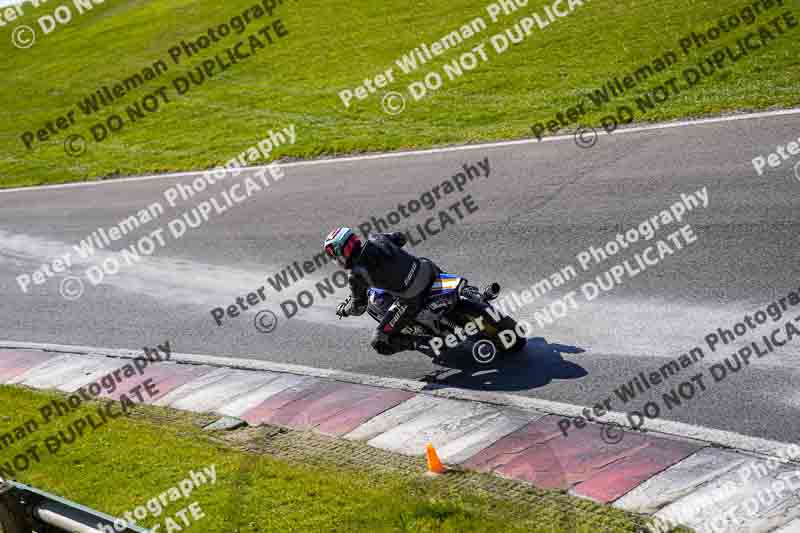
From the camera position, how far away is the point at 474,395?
32.5 ft

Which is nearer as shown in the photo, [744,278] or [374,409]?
[374,409]

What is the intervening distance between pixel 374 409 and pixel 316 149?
12949 millimetres

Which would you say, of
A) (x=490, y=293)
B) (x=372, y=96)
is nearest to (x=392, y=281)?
(x=490, y=293)

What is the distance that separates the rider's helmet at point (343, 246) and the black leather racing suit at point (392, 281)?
0.28ft

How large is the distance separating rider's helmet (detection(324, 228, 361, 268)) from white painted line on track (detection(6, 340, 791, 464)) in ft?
5.60

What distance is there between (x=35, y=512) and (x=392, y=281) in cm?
477

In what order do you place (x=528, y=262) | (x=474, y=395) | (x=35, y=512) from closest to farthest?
(x=35, y=512) < (x=474, y=395) < (x=528, y=262)

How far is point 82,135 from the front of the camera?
31625mm

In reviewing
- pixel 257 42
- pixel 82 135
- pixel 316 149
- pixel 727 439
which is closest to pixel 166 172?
pixel 316 149

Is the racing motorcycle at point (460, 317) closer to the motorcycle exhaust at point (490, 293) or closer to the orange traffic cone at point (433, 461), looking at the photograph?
the motorcycle exhaust at point (490, 293)

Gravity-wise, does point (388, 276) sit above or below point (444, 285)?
above

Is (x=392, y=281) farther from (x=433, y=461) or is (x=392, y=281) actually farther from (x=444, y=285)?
(x=433, y=461)

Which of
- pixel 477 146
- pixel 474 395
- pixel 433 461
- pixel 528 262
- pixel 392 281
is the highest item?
pixel 477 146

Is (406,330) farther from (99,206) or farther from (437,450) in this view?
(99,206)
